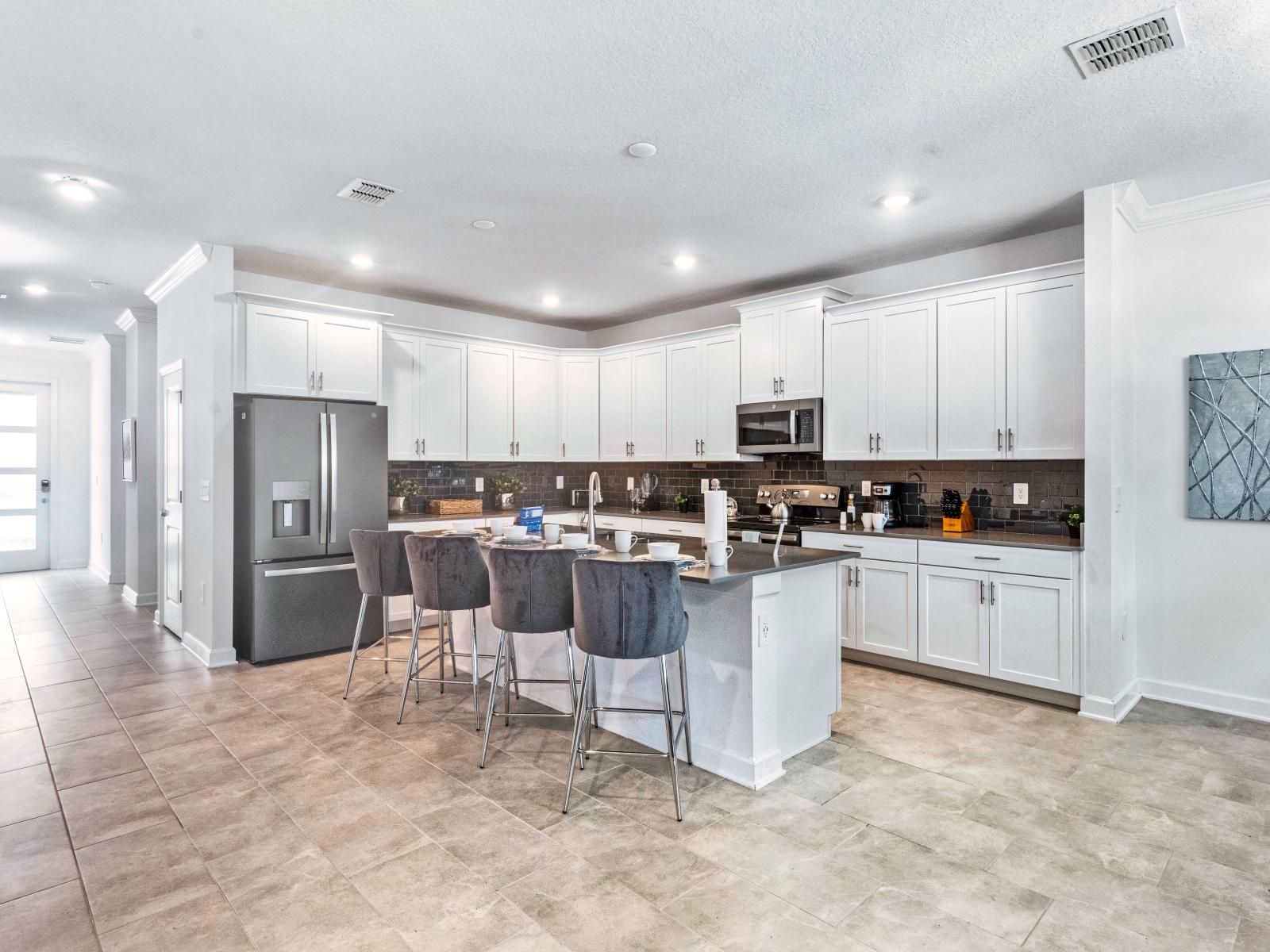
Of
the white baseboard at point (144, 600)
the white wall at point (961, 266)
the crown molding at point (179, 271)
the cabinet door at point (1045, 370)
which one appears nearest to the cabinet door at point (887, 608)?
the cabinet door at point (1045, 370)

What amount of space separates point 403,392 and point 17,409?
6.03m

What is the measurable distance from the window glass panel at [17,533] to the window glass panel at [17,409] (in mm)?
1107

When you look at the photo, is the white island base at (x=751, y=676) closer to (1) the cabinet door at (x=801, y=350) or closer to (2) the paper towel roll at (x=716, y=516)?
(2) the paper towel roll at (x=716, y=516)

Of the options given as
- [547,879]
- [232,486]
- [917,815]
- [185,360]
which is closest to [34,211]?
[185,360]

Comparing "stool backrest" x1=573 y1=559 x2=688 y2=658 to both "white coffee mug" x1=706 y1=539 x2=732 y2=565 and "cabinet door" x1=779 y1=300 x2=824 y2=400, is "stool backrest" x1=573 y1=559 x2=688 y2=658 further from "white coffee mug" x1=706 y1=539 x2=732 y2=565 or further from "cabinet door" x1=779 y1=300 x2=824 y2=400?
"cabinet door" x1=779 y1=300 x2=824 y2=400

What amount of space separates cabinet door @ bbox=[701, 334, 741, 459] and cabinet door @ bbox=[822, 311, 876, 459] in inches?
33.1

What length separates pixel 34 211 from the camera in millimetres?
3945

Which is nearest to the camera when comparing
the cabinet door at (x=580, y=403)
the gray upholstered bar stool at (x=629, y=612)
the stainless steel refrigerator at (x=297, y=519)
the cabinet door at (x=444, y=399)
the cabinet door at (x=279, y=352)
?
the gray upholstered bar stool at (x=629, y=612)

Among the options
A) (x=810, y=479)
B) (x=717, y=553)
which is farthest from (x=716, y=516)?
(x=810, y=479)

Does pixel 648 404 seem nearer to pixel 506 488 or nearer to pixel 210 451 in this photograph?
pixel 506 488

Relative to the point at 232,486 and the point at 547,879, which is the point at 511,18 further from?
→ the point at 232,486

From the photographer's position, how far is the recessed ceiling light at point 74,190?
3496mm

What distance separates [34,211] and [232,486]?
1.85 metres

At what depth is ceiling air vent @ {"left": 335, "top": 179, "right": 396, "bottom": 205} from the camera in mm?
3543
